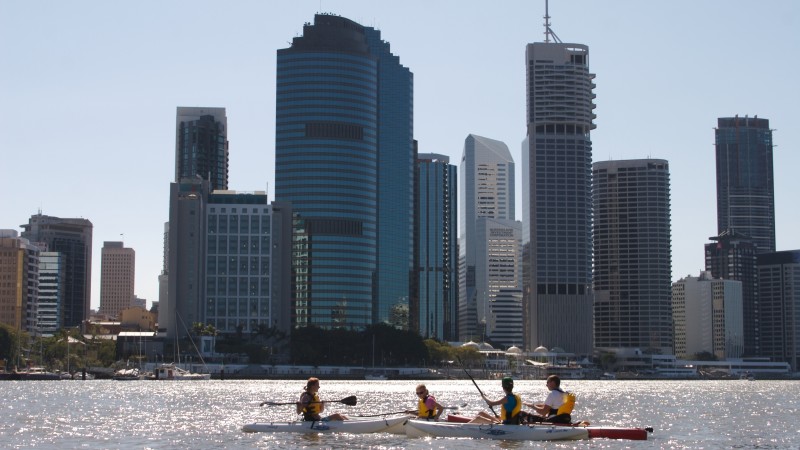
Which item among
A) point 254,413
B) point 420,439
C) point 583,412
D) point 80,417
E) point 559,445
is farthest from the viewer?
point 583,412

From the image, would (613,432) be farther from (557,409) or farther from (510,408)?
(510,408)

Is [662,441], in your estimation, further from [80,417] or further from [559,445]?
[80,417]

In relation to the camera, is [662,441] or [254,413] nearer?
[662,441]

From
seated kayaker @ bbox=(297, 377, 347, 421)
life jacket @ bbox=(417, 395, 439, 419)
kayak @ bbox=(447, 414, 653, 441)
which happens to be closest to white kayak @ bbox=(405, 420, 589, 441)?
kayak @ bbox=(447, 414, 653, 441)

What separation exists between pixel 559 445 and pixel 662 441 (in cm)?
894

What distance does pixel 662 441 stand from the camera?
63.9 metres

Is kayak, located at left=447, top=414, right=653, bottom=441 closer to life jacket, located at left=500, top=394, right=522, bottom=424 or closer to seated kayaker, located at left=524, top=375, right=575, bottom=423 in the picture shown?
seated kayaker, located at left=524, top=375, right=575, bottom=423

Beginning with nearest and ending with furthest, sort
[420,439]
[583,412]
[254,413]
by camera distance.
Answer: [420,439], [254,413], [583,412]

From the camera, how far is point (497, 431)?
5866cm

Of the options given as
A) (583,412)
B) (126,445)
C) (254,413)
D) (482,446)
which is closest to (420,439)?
(482,446)

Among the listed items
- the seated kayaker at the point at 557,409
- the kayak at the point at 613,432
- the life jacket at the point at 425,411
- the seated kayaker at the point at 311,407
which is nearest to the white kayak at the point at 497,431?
the kayak at the point at 613,432

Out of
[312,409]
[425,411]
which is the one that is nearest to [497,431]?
[425,411]

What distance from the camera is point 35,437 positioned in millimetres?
64000

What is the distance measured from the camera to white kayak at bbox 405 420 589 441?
5775 cm
